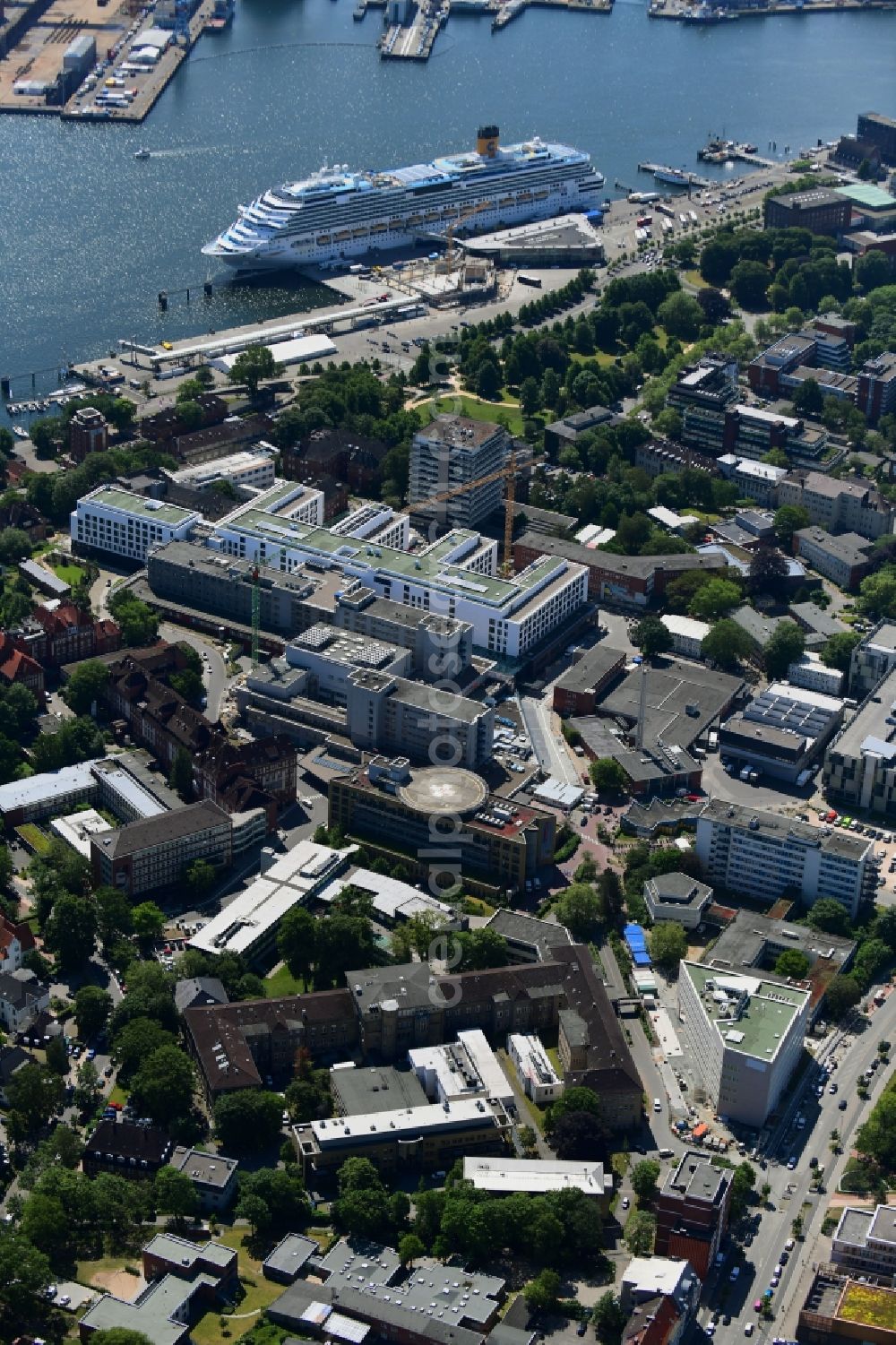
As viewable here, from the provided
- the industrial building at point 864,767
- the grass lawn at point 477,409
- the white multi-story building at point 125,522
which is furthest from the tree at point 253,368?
the industrial building at point 864,767

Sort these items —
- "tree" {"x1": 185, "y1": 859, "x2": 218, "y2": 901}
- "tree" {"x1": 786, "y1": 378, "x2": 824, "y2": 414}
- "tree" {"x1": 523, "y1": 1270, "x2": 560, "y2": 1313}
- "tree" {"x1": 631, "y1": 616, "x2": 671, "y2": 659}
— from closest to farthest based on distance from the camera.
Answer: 1. "tree" {"x1": 523, "y1": 1270, "x2": 560, "y2": 1313}
2. "tree" {"x1": 185, "y1": 859, "x2": 218, "y2": 901}
3. "tree" {"x1": 631, "y1": 616, "x2": 671, "y2": 659}
4. "tree" {"x1": 786, "y1": 378, "x2": 824, "y2": 414}

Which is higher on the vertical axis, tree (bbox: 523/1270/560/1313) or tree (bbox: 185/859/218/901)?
tree (bbox: 185/859/218/901)

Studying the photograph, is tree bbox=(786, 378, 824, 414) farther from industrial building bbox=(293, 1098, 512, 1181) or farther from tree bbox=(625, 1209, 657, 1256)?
tree bbox=(625, 1209, 657, 1256)

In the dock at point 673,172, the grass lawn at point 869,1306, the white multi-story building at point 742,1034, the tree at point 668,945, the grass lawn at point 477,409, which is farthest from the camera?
the dock at point 673,172

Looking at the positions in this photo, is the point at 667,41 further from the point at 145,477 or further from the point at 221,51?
the point at 145,477

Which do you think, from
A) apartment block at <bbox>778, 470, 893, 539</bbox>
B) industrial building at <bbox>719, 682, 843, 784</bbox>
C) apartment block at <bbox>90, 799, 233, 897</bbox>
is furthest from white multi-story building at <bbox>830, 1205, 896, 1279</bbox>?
apartment block at <bbox>778, 470, 893, 539</bbox>

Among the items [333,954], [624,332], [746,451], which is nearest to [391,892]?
[333,954]

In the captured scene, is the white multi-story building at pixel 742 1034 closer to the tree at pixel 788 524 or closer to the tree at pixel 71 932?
the tree at pixel 71 932
